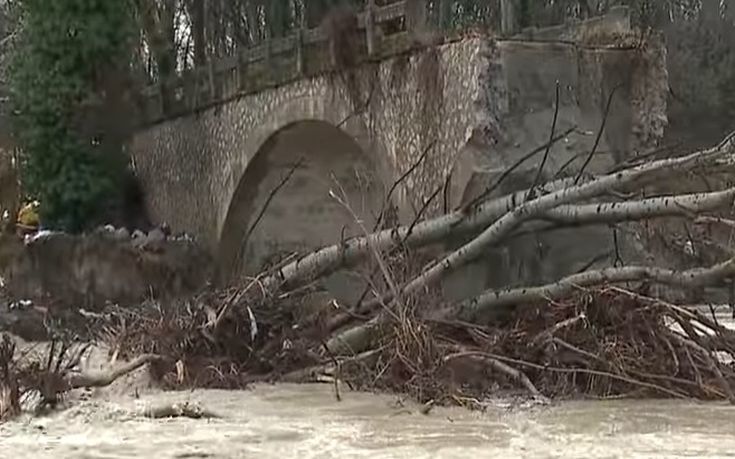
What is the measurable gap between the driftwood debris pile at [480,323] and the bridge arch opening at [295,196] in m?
7.07

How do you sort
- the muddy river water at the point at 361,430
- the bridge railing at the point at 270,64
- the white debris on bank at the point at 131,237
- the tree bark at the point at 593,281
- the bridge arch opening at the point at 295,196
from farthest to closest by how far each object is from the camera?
the white debris on bank at the point at 131,237 → the bridge arch opening at the point at 295,196 → the bridge railing at the point at 270,64 → the tree bark at the point at 593,281 → the muddy river water at the point at 361,430

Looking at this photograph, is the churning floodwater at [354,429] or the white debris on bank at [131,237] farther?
the white debris on bank at [131,237]

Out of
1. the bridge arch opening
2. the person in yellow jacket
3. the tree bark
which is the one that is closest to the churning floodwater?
the tree bark

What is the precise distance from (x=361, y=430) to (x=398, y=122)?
8.30m

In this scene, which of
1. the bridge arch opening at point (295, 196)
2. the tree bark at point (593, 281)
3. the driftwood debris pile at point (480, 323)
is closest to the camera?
the driftwood debris pile at point (480, 323)

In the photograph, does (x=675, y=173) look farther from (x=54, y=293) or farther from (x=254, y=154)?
(x=54, y=293)

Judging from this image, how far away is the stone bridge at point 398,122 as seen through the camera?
14.9 m

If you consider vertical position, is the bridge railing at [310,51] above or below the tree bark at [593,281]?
above

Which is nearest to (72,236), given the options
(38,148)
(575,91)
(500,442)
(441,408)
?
(38,148)

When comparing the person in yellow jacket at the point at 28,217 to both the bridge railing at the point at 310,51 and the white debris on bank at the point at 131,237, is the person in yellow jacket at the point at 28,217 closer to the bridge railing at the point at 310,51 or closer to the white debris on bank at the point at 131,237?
the bridge railing at the point at 310,51

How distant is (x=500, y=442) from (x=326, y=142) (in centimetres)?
1246

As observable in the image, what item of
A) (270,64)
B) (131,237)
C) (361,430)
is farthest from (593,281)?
(131,237)

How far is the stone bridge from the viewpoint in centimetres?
1489

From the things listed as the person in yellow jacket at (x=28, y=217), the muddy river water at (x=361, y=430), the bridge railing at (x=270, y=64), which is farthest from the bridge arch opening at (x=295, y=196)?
the muddy river water at (x=361, y=430)
